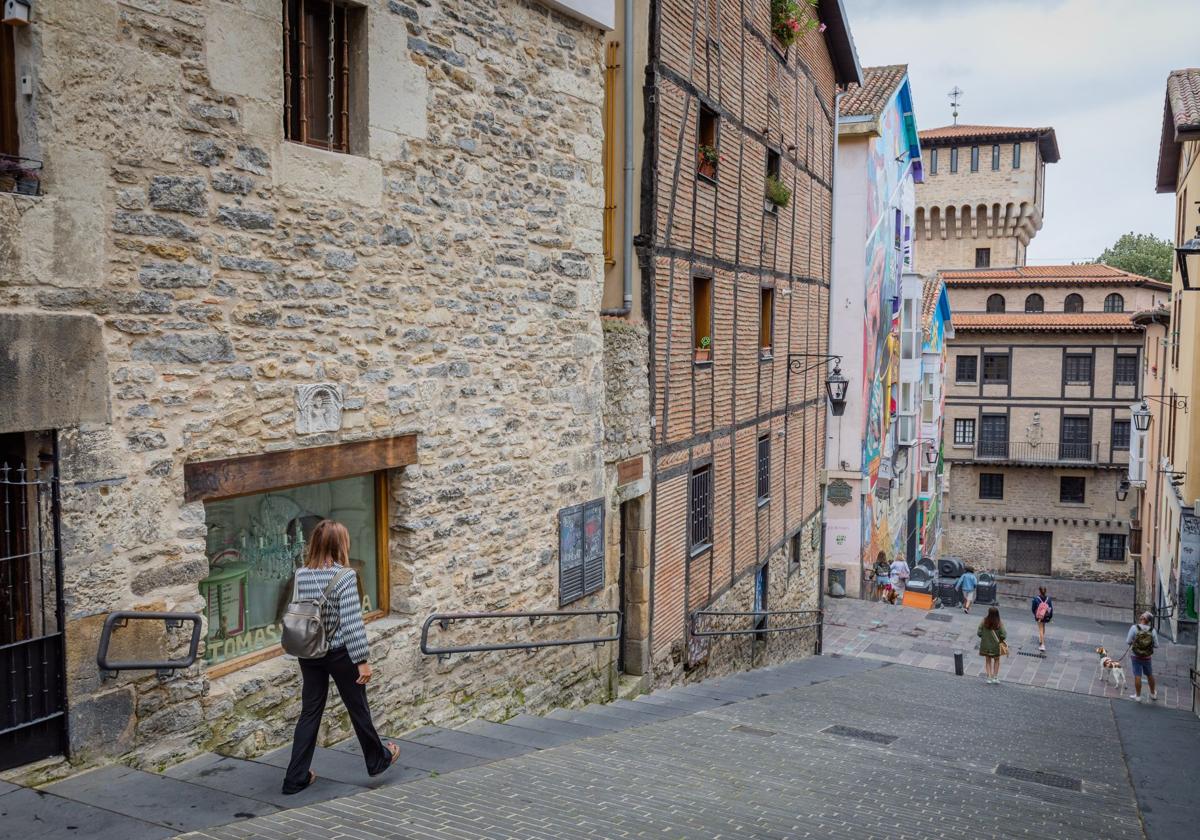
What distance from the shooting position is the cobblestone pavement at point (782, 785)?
4926mm

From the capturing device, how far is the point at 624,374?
9.80 m

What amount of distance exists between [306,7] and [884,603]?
831 inches

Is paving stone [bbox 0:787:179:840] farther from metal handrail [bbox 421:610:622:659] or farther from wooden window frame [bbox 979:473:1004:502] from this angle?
wooden window frame [bbox 979:473:1004:502]

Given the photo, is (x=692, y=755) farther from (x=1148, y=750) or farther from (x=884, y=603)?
(x=884, y=603)

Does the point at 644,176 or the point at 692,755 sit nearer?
the point at 692,755

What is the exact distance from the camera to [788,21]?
14734 mm

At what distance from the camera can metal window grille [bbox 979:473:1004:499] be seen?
A: 40969 mm

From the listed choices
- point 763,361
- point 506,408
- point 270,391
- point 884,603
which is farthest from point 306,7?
point 884,603

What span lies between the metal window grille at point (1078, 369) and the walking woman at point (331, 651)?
39502 millimetres

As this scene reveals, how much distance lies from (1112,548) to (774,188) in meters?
31.0

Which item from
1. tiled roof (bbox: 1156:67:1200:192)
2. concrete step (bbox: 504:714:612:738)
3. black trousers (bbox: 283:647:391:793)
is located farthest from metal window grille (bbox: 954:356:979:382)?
black trousers (bbox: 283:647:391:793)

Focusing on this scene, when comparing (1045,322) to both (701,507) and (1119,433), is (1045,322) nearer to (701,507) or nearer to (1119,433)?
(1119,433)

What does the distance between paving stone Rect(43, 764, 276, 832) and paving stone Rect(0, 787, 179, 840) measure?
6cm

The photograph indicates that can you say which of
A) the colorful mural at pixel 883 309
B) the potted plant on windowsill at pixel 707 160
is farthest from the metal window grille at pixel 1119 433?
the potted plant on windowsill at pixel 707 160
